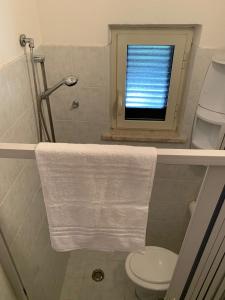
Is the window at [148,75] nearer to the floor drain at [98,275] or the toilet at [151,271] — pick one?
the toilet at [151,271]

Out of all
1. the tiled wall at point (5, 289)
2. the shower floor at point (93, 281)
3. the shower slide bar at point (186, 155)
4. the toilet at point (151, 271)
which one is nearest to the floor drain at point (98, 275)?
the shower floor at point (93, 281)

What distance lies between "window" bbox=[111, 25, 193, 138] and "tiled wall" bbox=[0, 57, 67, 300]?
2.09ft

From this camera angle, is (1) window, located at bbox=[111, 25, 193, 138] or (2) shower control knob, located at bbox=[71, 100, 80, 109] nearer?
(1) window, located at bbox=[111, 25, 193, 138]

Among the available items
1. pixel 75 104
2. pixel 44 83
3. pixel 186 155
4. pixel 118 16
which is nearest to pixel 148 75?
pixel 118 16

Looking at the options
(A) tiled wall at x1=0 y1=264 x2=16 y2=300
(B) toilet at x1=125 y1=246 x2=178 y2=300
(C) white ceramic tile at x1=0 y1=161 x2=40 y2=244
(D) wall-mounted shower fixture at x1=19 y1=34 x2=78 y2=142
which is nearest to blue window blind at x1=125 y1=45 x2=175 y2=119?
(D) wall-mounted shower fixture at x1=19 y1=34 x2=78 y2=142

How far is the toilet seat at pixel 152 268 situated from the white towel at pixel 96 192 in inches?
30.9

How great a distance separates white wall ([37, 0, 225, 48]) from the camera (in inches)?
50.2

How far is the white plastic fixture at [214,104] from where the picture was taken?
1.33 meters

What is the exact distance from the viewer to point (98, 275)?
1.95 metres

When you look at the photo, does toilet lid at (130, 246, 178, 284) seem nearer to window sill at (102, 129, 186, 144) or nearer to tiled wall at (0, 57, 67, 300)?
tiled wall at (0, 57, 67, 300)

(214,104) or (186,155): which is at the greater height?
(186,155)

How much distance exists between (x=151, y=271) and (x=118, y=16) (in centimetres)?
168

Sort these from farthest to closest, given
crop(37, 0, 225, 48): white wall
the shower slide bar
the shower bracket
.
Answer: crop(37, 0, 225, 48): white wall < the shower bracket < the shower slide bar

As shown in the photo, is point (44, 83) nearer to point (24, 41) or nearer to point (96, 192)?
point (24, 41)
